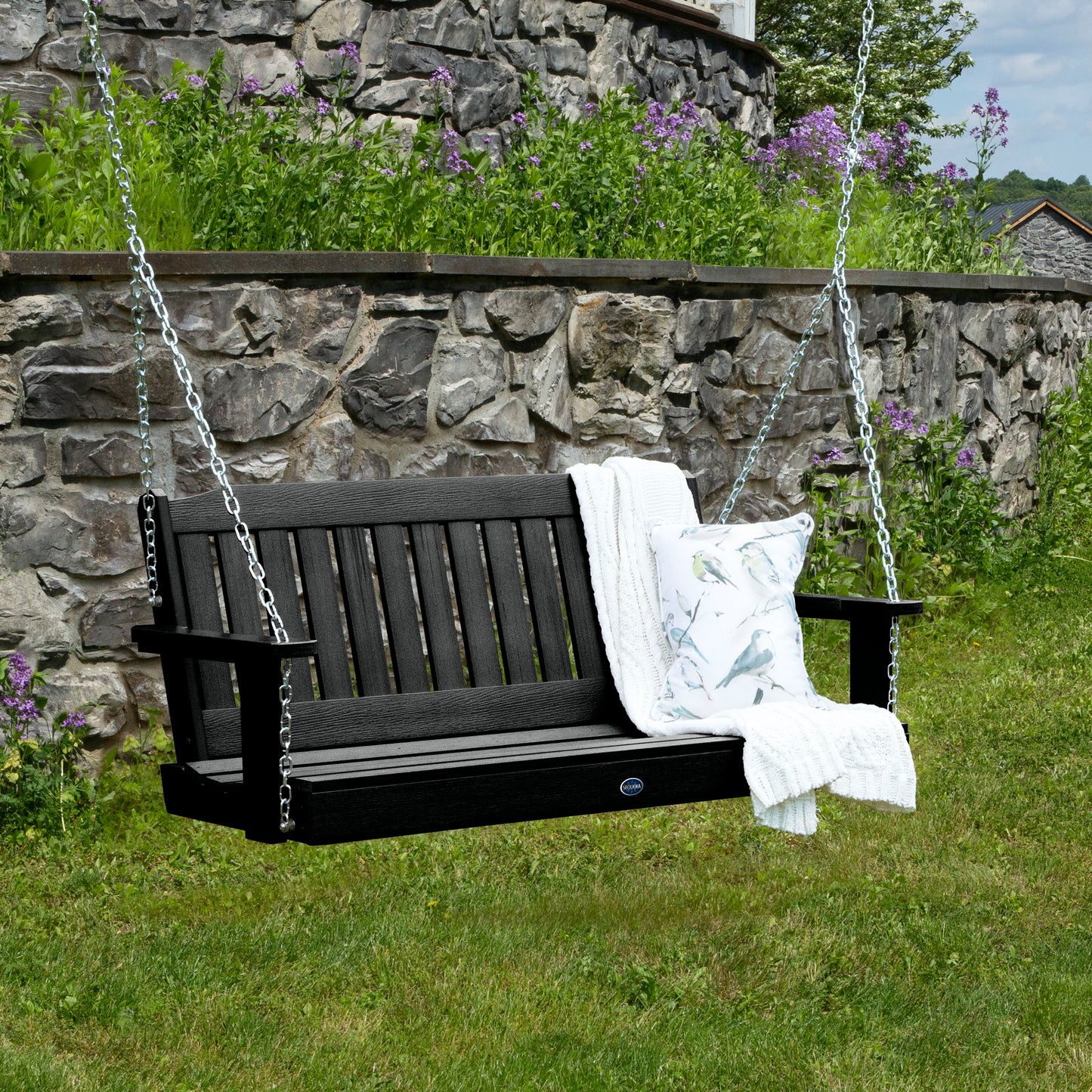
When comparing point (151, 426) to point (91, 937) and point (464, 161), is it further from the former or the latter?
point (464, 161)

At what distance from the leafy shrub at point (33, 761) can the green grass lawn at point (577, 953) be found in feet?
0.39

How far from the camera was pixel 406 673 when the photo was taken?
3.36m

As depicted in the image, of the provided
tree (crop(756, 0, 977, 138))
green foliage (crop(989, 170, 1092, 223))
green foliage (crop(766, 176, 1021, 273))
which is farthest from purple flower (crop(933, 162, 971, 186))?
green foliage (crop(989, 170, 1092, 223))

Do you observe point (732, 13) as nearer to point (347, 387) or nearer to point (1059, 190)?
point (347, 387)

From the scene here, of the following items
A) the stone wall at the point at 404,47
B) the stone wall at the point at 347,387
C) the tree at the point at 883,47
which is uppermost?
the tree at the point at 883,47

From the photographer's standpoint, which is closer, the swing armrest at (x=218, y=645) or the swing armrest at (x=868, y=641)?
the swing armrest at (x=218, y=645)

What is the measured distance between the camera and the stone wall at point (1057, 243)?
3675 centimetres

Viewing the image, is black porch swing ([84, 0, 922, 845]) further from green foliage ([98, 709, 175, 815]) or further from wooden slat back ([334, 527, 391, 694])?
green foliage ([98, 709, 175, 815])

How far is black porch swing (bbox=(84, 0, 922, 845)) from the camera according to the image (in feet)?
8.69

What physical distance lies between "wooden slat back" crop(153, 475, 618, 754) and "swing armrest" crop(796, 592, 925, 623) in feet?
1.75

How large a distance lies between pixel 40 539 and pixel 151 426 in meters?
0.46

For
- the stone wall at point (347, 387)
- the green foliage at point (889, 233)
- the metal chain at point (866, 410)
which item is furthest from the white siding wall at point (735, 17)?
the metal chain at point (866, 410)

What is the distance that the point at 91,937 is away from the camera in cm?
336

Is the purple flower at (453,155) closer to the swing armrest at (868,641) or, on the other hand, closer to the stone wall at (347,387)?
the stone wall at (347,387)
